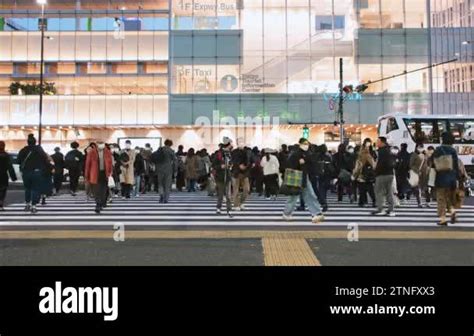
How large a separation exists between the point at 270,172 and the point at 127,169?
4.84 meters

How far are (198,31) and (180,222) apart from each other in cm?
2990

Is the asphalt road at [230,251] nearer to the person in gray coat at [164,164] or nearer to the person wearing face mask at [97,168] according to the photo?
the person wearing face mask at [97,168]

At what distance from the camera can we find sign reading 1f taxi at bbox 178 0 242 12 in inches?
1506

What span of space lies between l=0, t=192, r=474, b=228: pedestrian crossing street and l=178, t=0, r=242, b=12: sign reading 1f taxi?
26697 millimetres

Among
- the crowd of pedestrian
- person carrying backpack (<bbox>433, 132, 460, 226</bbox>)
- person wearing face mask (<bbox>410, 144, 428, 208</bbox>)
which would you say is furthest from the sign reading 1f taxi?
person carrying backpack (<bbox>433, 132, 460, 226</bbox>)

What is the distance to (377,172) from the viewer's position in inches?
464

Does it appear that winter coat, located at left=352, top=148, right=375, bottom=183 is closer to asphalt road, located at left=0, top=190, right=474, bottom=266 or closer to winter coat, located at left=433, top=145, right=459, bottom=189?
winter coat, located at left=433, top=145, right=459, bottom=189

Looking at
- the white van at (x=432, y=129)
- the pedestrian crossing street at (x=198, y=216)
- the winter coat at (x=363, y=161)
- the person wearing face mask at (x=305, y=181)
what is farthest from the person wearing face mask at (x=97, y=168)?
the white van at (x=432, y=129)

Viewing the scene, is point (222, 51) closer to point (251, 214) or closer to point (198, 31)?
point (198, 31)

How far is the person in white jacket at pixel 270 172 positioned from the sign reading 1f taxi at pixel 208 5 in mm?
24254

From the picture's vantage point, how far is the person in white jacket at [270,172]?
54.2 ft
